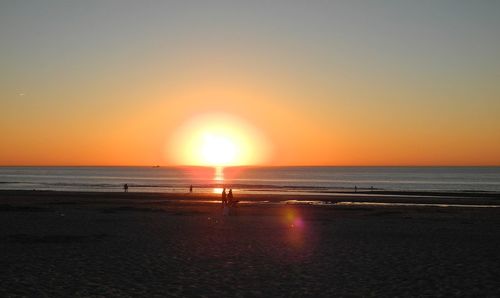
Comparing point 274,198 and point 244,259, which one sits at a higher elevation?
point 244,259

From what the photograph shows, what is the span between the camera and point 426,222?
32.3 meters

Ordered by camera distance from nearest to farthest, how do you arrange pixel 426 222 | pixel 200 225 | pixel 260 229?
pixel 260 229 → pixel 200 225 → pixel 426 222

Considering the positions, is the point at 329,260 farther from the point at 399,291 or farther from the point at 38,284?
the point at 38,284

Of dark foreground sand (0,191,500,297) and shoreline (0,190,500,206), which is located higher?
dark foreground sand (0,191,500,297)

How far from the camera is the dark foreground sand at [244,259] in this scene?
43.0 ft

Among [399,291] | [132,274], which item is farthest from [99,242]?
[399,291]

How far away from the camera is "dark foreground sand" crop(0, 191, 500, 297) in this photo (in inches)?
516

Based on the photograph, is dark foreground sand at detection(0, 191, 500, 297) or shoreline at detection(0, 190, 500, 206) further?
shoreline at detection(0, 190, 500, 206)

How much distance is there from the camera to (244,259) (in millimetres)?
17594

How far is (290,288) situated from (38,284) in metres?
6.49

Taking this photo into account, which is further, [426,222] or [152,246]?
[426,222]

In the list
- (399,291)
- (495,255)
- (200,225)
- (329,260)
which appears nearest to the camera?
(399,291)

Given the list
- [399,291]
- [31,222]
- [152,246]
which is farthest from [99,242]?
[399,291]

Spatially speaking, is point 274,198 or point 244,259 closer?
point 244,259
